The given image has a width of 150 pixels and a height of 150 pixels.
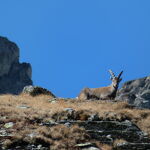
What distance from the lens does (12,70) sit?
156m

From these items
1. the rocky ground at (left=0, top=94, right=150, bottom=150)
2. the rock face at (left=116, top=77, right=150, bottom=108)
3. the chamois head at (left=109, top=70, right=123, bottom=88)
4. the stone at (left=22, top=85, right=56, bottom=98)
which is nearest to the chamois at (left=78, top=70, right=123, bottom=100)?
the chamois head at (left=109, top=70, right=123, bottom=88)

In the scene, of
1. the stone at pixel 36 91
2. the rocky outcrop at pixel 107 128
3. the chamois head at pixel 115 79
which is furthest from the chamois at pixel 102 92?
the rocky outcrop at pixel 107 128

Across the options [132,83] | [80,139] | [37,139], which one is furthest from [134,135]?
[132,83]

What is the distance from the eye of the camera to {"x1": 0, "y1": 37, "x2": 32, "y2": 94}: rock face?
492ft

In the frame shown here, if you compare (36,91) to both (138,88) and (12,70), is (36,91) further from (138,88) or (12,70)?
(12,70)

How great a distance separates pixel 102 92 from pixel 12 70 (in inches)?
4726

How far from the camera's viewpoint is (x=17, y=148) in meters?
17.7

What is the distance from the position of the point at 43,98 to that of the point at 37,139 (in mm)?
13036

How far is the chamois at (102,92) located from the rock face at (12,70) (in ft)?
364

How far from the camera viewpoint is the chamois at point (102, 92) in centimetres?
3716

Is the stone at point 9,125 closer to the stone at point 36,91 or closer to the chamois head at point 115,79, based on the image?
the stone at point 36,91

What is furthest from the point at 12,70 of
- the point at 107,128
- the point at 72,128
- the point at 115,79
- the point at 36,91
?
the point at 72,128

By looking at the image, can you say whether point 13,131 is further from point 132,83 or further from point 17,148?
point 132,83

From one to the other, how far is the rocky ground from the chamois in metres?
9.57
